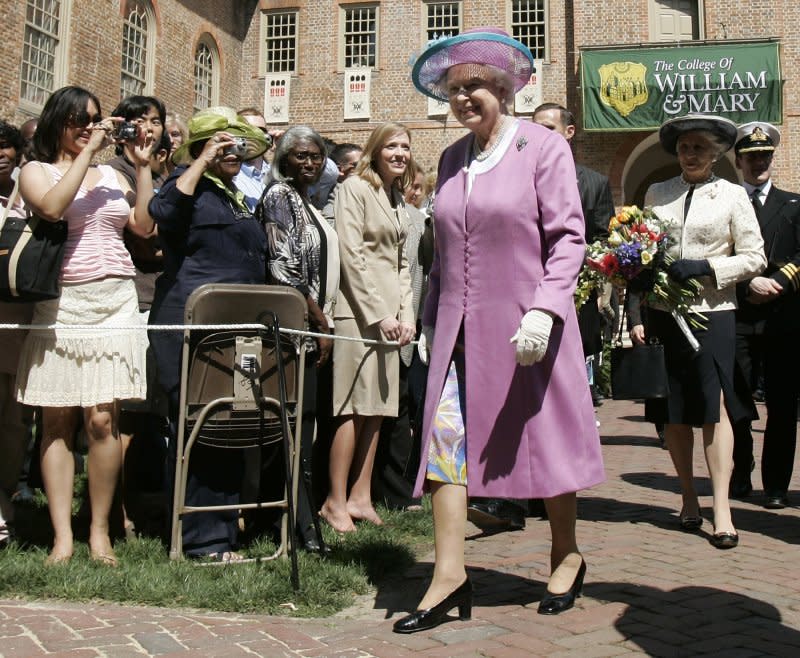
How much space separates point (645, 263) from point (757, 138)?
1907 millimetres

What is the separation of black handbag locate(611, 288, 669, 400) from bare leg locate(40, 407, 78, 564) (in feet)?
9.28

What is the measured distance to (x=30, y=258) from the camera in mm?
4301

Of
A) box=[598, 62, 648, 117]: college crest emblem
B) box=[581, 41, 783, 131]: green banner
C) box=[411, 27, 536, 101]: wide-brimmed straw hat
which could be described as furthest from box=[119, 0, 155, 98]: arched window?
box=[411, 27, 536, 101]: wide-brimmed straw hat

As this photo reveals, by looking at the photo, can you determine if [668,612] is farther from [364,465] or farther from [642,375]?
[364,465]

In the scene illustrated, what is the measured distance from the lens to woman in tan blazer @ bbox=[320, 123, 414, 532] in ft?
18.5

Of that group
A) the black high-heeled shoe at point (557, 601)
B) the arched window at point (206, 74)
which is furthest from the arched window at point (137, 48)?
the black high-heeled shoe at point (557, 601)

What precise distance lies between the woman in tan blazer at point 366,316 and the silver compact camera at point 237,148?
3.20ft

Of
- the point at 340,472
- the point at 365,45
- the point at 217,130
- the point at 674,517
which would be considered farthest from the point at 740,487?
the point at 365,45

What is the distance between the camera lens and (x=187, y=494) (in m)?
4.76

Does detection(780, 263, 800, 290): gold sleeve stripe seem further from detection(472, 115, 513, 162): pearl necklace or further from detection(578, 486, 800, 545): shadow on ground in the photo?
detection(472, 115, 513, 162): pearl necklace

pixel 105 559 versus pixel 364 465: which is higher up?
pixel 364 465

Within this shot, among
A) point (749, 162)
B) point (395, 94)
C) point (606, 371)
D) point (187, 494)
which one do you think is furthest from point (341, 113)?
point (187, 494)

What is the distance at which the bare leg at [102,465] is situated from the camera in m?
4.61

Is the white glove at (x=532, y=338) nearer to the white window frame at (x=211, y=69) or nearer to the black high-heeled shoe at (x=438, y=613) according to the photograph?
the black high-heeled shoe at (x=438, y=613)
